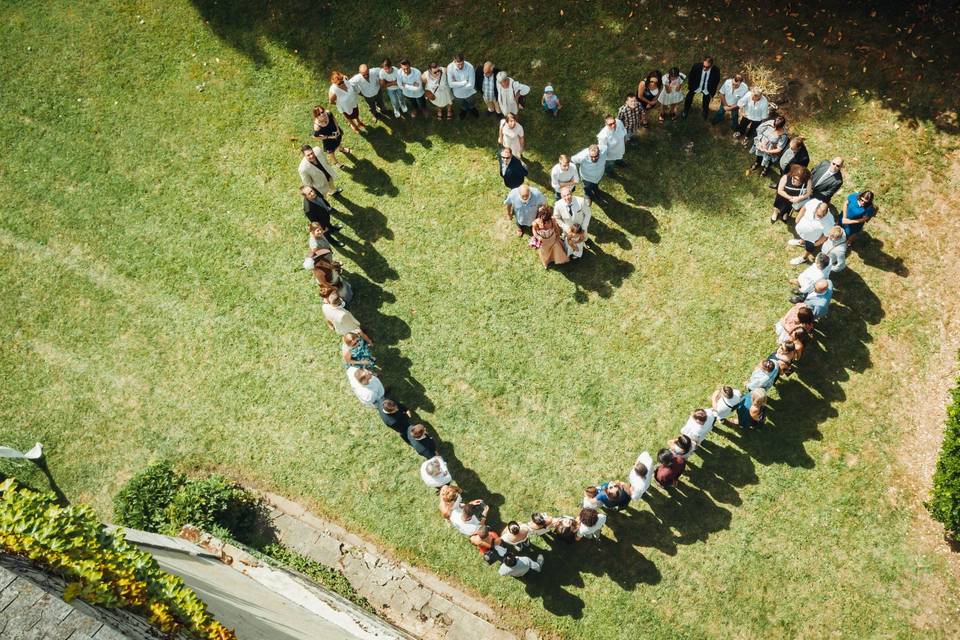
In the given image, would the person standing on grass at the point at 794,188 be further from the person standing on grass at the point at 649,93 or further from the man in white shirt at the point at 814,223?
the person standing on grass at the point at 649,93

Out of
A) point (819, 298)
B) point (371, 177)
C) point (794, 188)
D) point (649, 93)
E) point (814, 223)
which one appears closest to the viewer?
point (819, 298)

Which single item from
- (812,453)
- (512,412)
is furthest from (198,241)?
(812,453)

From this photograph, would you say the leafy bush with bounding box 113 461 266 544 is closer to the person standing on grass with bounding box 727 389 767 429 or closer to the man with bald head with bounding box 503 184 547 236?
the man with bald head with bounding box 503 184 547 236

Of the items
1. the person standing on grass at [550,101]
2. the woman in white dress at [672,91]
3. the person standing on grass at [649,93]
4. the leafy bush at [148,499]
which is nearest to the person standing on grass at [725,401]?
the person standing on grass at [649,93]

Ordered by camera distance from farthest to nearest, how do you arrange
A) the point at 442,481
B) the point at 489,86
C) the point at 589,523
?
the point at 489,86
the point at 442,481
the point at 589,523

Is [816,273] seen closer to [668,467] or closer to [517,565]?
[668,467]

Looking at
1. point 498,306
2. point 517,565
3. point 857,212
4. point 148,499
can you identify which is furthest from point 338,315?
point 857,212
